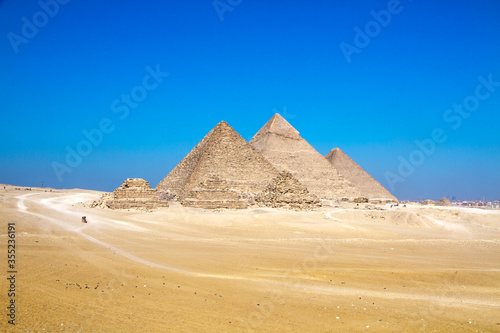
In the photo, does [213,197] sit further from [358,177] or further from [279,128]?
[358,177]

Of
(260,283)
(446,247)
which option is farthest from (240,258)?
(446,247)

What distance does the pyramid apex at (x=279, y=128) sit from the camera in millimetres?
63344

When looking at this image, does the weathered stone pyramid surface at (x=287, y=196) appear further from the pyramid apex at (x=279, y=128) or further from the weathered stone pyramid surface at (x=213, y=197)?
the pyramid apex at (x=279, y=128)

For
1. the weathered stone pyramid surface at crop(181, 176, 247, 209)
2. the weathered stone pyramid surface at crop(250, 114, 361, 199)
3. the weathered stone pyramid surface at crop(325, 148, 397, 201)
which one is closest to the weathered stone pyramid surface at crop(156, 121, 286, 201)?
the weathered stone pyramid surface at crop(181, 176, 247, 209)

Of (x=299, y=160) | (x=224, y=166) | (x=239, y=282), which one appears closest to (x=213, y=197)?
(x=224, y=166)

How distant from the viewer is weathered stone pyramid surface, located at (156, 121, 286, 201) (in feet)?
134

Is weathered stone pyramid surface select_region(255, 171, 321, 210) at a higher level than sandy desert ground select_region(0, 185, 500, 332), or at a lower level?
higher

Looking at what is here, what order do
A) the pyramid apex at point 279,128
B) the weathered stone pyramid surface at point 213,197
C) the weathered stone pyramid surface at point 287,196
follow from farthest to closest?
the pyramid apex at point 279,128, the weathered stone pyramid surface at point 287,196, the weathered stone pyramid surface at point 213,197

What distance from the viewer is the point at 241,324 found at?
16.4ft

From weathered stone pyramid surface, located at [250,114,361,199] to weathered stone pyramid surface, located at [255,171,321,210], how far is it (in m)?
27.7

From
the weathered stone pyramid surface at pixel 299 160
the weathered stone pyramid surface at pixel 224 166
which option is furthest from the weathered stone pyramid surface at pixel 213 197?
the weathered stone pyramid surface at pixel 299 160

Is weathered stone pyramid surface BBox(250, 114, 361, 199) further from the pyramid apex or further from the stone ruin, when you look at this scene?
the stone ruin

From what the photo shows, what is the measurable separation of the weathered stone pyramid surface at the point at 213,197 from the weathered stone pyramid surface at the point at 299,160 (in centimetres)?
3029

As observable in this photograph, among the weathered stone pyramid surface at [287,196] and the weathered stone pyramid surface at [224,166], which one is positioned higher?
the weathered stone pyramid surface at [224,166]
